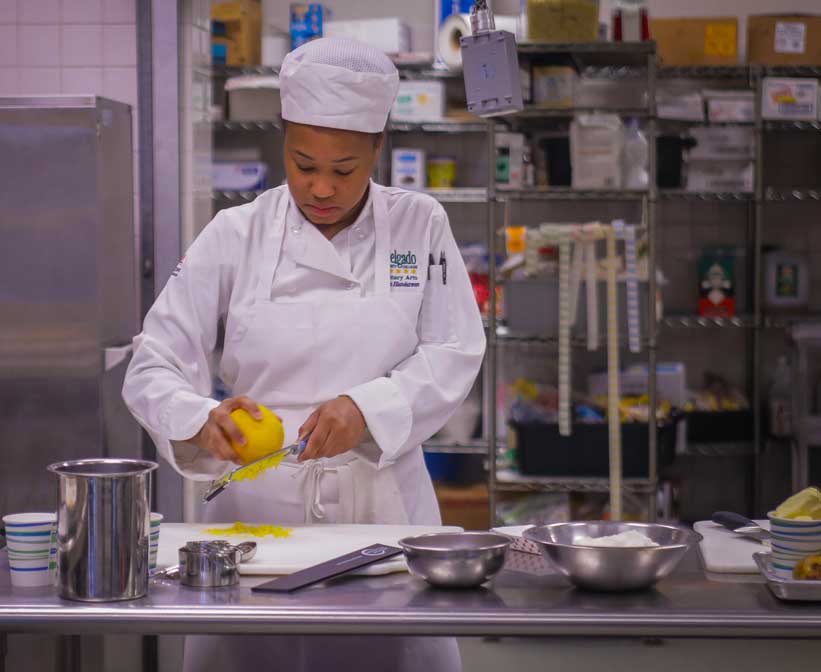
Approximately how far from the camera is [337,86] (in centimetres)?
206

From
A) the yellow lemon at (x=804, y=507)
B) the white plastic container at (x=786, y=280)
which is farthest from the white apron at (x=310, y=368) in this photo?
the white plastic container at (x=786, y=280)

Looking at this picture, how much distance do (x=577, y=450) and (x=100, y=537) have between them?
10.8 ft

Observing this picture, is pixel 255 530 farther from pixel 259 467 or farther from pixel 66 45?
pixel 66 45

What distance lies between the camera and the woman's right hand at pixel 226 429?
1794mm

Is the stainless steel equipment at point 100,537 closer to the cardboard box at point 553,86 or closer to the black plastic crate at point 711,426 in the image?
the cardboard box at point 553,86

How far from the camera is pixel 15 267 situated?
3.16 m

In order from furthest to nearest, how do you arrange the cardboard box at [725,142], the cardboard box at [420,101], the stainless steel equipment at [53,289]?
the cardboard box at [725,142]
the cardboard box at [420,101]
the stainless steel equipment at [53,289]

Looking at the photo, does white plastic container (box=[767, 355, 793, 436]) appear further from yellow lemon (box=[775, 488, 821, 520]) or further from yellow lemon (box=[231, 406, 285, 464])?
yellow lemon (box=[231, 406, 285, 464])

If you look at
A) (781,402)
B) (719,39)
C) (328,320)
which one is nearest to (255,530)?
(328,320)

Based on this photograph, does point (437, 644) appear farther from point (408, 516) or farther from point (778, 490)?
point (778, 490)

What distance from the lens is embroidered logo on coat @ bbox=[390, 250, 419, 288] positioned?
2203 mm

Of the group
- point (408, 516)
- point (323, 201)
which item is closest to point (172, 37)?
point (323, 201)

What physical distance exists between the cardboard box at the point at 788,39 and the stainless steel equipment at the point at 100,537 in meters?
4.74

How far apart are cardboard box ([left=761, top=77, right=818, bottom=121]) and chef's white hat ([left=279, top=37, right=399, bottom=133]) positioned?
12.3ft
